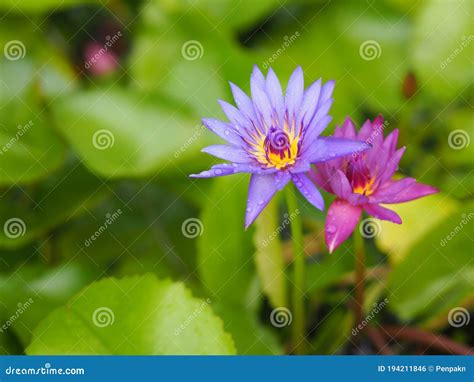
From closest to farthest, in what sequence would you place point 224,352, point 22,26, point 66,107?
point 224,352, point 66,107, point 22,26

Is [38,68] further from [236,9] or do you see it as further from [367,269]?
[367,269]
